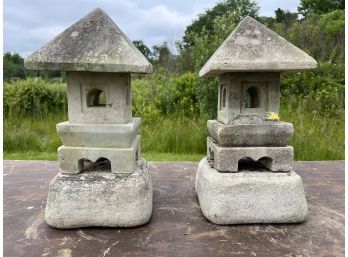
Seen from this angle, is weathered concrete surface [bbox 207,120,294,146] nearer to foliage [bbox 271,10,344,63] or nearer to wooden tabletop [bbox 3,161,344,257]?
wooden tabletop [bbox 3,161,344,257]

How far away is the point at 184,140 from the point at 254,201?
3.92 metres

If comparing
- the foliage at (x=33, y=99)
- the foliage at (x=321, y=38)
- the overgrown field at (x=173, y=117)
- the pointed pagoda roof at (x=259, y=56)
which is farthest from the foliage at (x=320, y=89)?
the foliage at (x=33, y=99)

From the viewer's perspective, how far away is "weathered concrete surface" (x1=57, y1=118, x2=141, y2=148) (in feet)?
9.47

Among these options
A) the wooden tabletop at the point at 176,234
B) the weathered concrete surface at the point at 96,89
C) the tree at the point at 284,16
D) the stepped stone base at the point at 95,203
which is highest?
the tree at the point at 284,16

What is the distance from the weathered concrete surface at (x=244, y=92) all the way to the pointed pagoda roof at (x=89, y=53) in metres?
0.76

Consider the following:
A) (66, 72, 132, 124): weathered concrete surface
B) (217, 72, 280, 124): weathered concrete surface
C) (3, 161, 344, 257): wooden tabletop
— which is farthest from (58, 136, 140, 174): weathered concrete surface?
(217, 72, 280, 124): weathered concrete surface

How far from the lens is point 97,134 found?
290 cm

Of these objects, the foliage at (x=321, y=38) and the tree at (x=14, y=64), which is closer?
the foliage at (x=321, y=38)

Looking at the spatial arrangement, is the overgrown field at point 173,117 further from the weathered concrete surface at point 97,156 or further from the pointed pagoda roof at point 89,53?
the pointed pagoda roof at point 89,53

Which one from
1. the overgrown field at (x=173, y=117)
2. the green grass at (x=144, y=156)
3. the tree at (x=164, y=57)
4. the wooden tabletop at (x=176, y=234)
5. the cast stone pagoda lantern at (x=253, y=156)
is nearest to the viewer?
the wooden tabletop at (x=176, y=234)

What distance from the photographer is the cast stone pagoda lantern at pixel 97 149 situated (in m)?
2.82

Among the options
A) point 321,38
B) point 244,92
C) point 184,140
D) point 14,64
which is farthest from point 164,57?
point 14,64

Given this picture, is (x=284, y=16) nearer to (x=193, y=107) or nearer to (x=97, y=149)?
(x=193, y=107)

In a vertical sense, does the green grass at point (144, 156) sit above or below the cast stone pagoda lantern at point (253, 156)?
below
